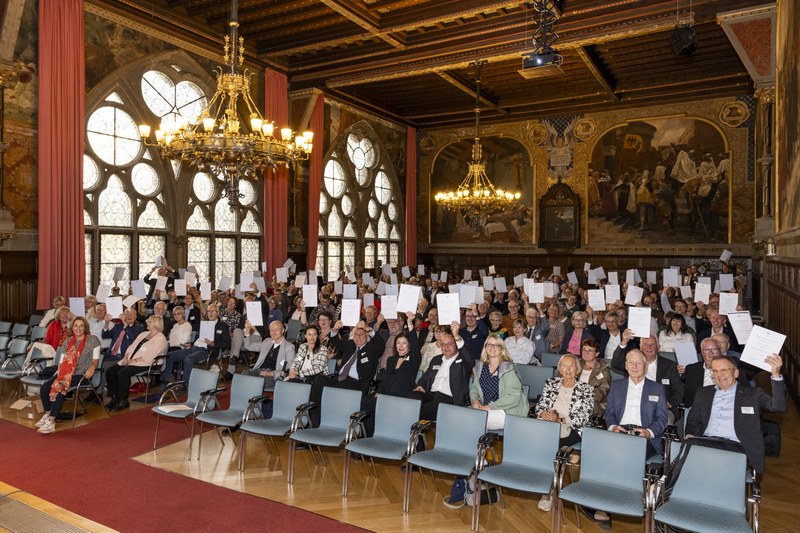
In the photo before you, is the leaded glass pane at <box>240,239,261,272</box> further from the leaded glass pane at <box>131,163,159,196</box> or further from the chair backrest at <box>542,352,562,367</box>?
the chair backrest at <box>542,352,562,367</box>

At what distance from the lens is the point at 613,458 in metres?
4.56

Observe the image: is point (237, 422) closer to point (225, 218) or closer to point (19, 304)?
point (19, 304)

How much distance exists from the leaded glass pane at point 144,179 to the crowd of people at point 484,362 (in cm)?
355

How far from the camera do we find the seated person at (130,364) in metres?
8.35

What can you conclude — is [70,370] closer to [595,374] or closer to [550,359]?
[550,359]

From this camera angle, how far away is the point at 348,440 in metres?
5.53

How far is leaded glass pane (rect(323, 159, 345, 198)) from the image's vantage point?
2058 centimetres

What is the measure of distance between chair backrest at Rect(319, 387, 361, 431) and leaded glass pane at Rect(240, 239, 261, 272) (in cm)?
1143

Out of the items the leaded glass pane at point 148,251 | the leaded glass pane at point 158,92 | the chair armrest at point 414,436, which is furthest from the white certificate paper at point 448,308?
the leaded glass pane at point 158,92

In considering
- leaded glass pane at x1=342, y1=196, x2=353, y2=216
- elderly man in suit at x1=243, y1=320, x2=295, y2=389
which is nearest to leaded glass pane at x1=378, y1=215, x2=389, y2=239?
leaded glass pane at x1=342, y1=196, x2=353, y2=216

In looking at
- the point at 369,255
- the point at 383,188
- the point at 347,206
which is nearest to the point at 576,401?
the point at 347,206

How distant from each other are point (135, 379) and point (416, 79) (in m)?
13.5

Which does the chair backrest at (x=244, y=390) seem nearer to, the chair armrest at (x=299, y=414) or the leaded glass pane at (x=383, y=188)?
the chair armrest at (x=299, y=414)

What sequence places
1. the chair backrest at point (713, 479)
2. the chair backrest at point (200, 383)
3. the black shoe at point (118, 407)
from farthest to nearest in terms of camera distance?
the black shoe at point (118, 407)
the chair backrest at point (200, 383)
the chair backrest at point (713, 479)
